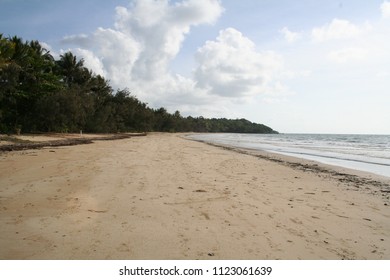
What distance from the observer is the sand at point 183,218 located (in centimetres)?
388

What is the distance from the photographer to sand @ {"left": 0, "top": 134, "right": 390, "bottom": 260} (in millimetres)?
3875

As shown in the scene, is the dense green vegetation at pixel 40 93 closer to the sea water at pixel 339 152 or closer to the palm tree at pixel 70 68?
the palm tree at pixel 70 68

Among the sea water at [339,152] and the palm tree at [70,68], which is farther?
the palm tree at [70,68]

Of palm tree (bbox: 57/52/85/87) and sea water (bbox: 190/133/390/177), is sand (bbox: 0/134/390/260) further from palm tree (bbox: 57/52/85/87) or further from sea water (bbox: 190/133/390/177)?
palm tree (bbox: 57/52/85/87)

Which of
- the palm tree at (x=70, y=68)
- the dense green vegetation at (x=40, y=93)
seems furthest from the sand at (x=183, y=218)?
the palm tree at (x=70, y=68)

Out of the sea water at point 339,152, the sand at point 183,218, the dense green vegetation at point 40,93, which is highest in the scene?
the dense green vegetation at point 40,93

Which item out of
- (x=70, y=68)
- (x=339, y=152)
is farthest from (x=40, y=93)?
(x=339, y=152)

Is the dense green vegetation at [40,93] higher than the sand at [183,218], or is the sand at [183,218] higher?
the dense green vegetation at [40,93]

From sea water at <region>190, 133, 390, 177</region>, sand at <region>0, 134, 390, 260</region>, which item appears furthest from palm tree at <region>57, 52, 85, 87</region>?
sand at <region>0, 134, 390, 260</region>

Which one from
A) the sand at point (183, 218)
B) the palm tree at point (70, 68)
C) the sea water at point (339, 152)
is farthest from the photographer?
the palm tree at point (70, 68)

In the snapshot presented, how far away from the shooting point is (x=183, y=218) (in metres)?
5.14

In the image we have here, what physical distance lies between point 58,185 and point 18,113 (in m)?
30.0

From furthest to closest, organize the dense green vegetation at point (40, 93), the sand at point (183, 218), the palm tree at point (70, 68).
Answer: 1. the palm tree at point (70, 68)
2. the dense green vegetation at point (40, 93)
3. the sand at point (183, 218)
